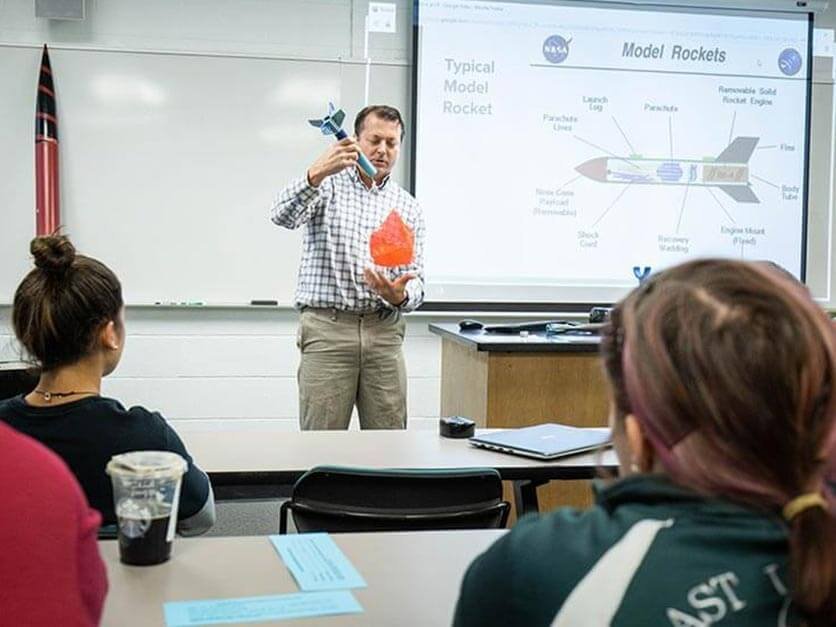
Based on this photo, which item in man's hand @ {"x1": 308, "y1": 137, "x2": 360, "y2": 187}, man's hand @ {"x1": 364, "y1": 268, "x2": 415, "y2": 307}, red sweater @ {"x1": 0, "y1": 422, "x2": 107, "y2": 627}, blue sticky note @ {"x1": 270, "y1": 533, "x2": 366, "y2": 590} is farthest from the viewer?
man's hand @ {"x1": 364, "y1": 268, "x2": 415, "y2": 307}

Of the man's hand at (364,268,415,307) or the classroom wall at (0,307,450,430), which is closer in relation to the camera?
the man's hand at (364,268,415,307)

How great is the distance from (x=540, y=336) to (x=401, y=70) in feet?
5.10

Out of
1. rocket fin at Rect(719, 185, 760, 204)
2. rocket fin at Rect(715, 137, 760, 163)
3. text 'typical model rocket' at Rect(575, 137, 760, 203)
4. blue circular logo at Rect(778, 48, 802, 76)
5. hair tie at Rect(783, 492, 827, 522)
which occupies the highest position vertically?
blue circular logo at Rect(778, 48, 802, 76)

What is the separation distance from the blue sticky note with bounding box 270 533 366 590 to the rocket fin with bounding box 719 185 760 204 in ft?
12.2

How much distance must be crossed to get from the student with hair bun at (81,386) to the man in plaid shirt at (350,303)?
151cm

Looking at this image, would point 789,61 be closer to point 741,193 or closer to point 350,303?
point 741,193

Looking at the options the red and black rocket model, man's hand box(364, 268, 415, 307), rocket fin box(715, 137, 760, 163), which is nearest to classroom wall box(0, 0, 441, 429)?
the red and black rocket model

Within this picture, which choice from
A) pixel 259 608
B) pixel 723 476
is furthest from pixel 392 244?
pixel 723 476

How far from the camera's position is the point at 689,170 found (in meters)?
4.62

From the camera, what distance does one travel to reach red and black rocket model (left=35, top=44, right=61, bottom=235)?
399 cm

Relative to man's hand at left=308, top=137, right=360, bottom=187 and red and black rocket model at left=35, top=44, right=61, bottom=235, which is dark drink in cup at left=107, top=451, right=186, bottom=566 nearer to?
man's hand at left=308, top=137, right=360, bottom=187

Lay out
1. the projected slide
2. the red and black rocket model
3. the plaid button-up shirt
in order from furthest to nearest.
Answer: the projected slide → the red and black rocket model → the plaid button-up shirt

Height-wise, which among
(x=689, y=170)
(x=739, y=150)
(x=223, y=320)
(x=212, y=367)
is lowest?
(x=212, y=367)

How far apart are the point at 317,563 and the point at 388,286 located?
5.94ft
